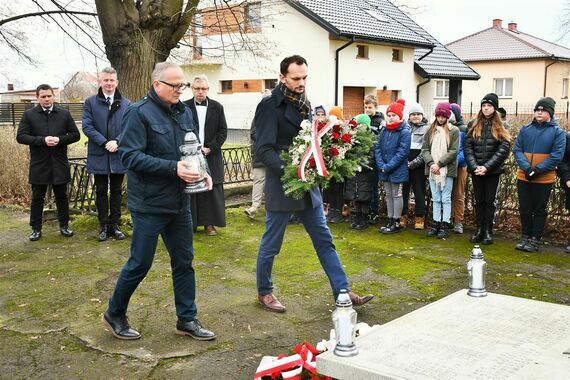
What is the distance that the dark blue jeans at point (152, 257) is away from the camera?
15.4ft

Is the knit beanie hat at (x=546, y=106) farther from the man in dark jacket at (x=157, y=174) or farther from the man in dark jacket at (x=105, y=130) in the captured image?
the man in dark jacket at (x=105, y=130)

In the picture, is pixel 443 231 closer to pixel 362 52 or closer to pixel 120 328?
pixel 120 328

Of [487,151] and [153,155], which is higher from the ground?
[153,155]

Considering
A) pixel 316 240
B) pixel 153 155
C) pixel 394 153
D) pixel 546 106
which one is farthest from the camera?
pixel 394 153

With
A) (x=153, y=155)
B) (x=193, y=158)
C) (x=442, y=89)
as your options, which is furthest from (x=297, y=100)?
(x=442, y=89)

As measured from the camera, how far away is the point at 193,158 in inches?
186

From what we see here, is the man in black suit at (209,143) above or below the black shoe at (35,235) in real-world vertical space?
above

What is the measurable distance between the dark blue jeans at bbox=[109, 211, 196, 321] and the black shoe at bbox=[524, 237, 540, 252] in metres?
4.81

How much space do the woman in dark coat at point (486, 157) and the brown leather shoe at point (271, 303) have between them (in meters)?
3.85

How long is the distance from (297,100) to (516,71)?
42845mm

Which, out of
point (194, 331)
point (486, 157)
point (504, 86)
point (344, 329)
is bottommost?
point (194, 331)

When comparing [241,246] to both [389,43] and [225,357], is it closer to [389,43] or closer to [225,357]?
[225,357]

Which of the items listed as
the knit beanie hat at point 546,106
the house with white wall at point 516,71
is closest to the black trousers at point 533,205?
the knit beanie hat at point 546,106

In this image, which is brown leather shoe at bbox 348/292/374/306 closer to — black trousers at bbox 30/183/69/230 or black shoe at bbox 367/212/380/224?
black shoe at bbox 367/212/380/224
